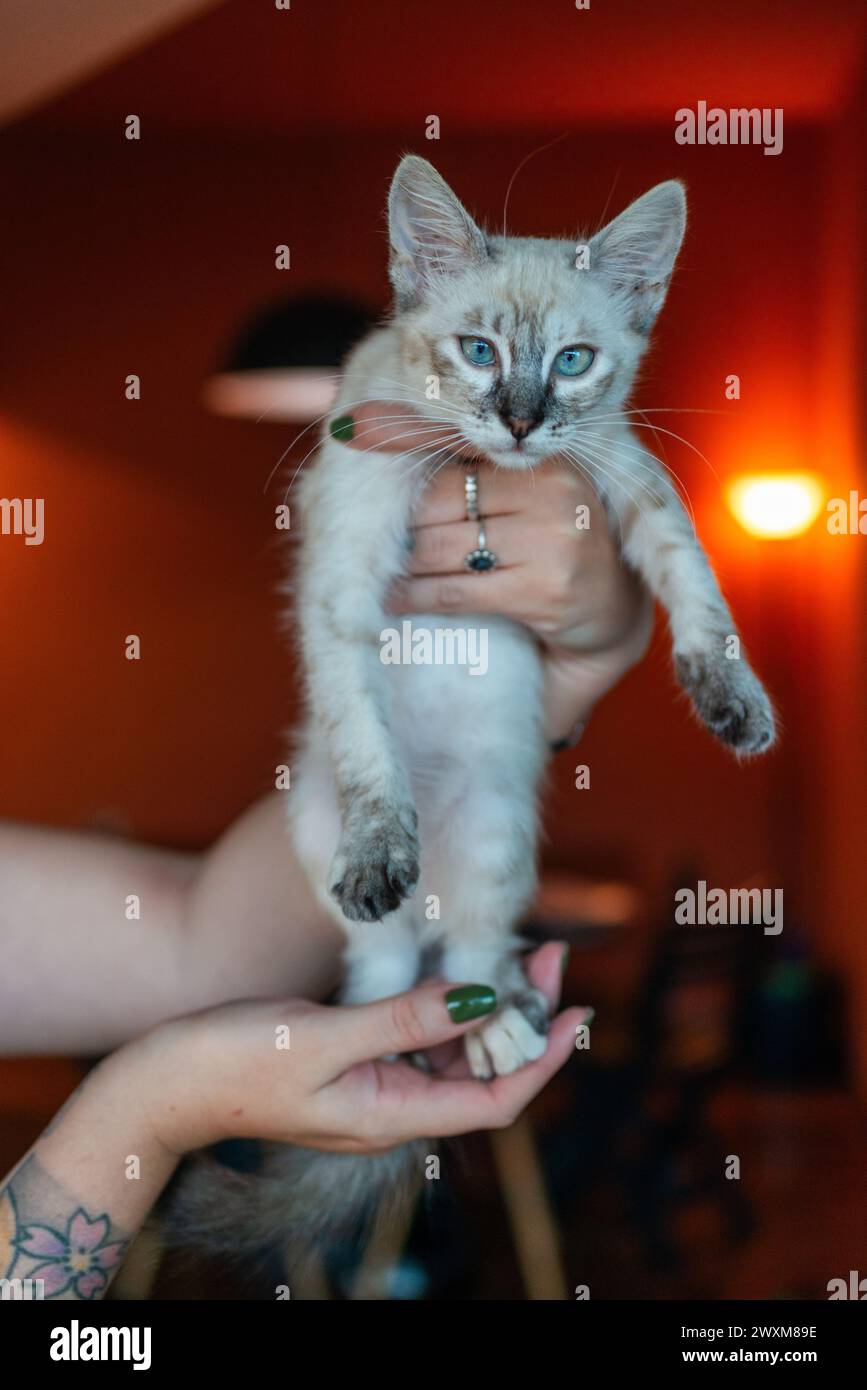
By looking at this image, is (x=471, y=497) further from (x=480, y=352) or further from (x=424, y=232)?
(x=424, y=232)

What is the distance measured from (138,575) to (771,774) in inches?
76.8

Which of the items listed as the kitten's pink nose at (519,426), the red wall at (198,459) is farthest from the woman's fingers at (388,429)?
the red wall at (198,459)

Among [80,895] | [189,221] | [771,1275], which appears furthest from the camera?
[189,221]

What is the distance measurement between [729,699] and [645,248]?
1.46 feet

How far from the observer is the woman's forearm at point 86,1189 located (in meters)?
1.15

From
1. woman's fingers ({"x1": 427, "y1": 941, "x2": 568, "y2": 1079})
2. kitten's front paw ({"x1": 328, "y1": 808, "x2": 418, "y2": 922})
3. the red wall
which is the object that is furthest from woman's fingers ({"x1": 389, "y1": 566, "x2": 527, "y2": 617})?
the red wall

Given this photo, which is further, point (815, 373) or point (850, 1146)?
point (815, 373)

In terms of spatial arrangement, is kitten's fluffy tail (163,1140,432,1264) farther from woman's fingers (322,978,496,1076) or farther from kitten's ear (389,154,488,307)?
kitten's ear (389,154,488,307)

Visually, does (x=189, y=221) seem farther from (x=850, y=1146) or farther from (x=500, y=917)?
(x=850, y=1146)

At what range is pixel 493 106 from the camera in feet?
8.35

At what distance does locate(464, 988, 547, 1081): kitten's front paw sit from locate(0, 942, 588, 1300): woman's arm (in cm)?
2

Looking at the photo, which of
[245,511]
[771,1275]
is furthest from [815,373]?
[771,1275]

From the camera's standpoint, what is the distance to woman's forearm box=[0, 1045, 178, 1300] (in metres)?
1.15

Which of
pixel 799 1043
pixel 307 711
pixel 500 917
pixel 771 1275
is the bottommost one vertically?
pixel 771 1275
